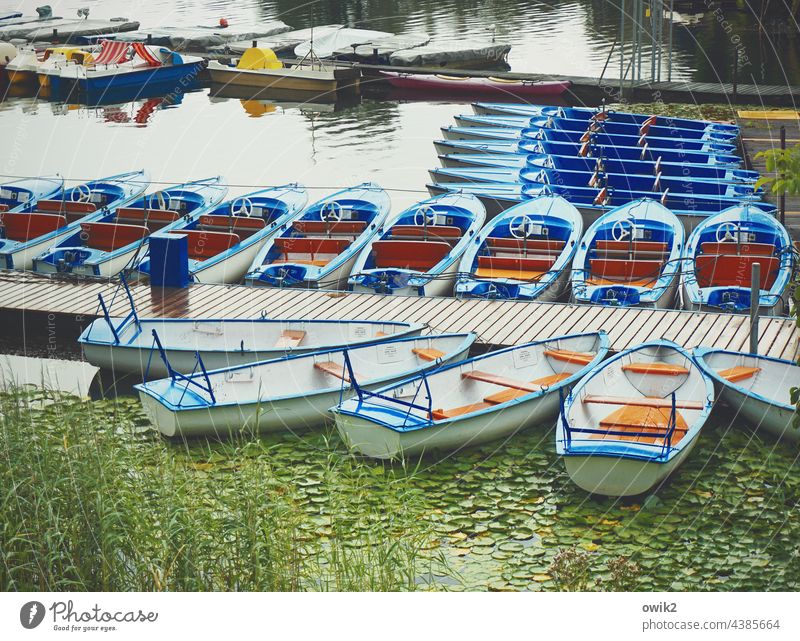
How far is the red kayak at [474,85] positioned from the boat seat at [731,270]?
36.8ft

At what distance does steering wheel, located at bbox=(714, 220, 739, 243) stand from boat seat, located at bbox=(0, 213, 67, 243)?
6.72 metres

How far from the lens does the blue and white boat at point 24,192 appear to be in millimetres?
12602

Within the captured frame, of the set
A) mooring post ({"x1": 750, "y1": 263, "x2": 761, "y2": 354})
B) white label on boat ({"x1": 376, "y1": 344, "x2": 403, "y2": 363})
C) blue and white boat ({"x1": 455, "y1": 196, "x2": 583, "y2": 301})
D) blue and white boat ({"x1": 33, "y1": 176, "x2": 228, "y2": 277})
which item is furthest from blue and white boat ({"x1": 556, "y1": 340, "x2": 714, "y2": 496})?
blue and white boat ({"x1": 33, "y1": 176, "x2": 228, "y2": 277})

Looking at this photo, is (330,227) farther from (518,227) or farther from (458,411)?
(458,411)

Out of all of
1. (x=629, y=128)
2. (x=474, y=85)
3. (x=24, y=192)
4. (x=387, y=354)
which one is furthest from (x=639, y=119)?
(x=387, y=354)

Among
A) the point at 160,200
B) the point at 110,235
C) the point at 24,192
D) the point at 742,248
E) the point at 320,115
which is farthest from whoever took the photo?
the point at 320,115

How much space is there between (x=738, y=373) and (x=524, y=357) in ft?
5.16

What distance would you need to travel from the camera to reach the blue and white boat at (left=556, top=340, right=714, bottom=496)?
701 centimetres

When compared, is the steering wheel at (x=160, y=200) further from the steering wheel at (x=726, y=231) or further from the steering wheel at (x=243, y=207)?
the steering wheel at (x=726, y=231)

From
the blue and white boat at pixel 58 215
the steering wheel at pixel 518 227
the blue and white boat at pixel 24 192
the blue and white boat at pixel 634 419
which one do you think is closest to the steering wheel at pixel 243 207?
the blue and white boat at pixel 58 215

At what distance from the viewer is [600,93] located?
2064 centimetres

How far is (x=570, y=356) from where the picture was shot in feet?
28.0
